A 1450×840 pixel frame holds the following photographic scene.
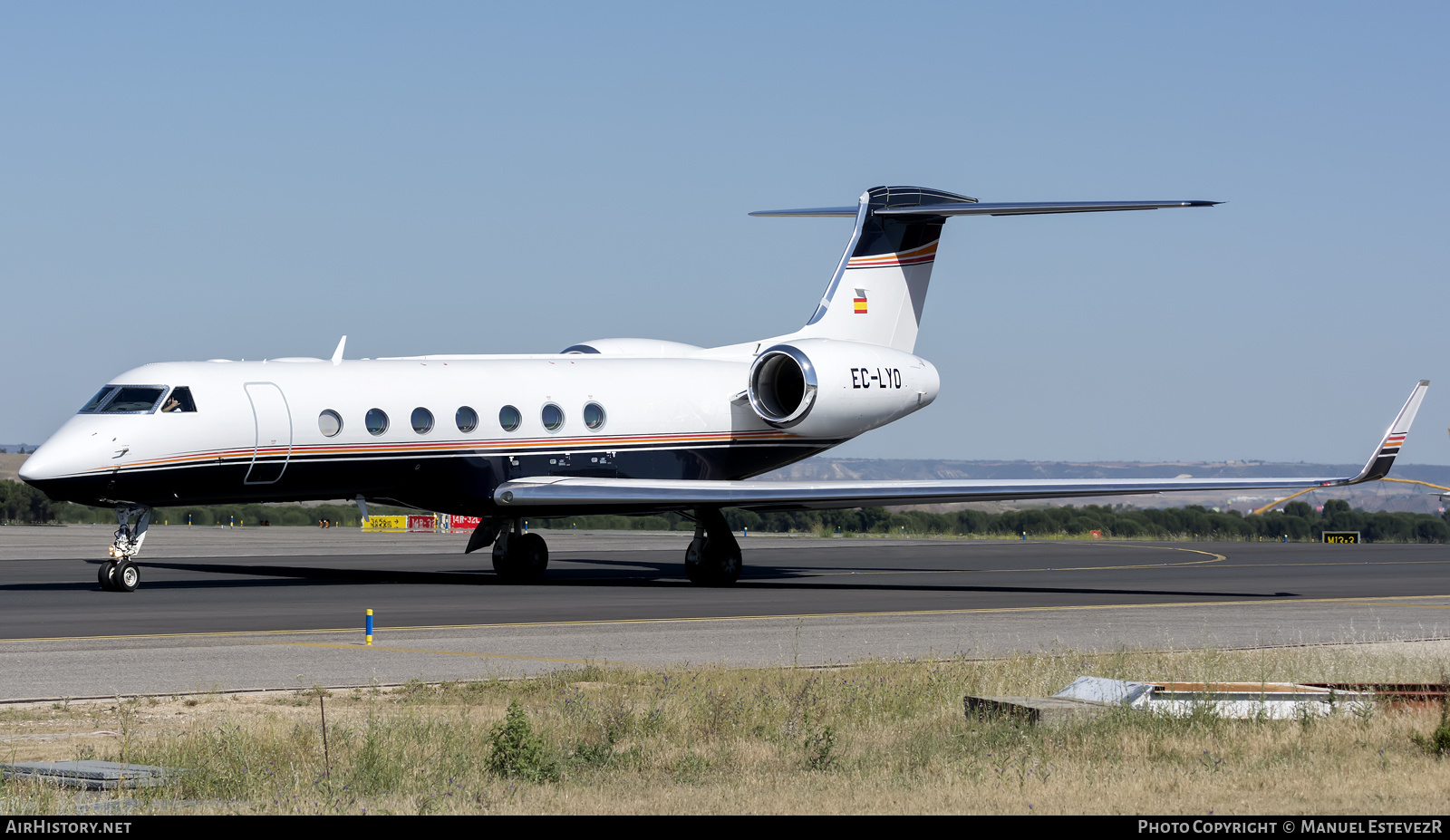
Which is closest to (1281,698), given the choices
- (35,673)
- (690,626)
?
(690,626)

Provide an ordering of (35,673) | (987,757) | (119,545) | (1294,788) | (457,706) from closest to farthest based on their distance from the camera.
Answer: (1294,788), (987,757), (457,706), (35,673), (119,545)

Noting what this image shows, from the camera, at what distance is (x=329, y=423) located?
24891mm

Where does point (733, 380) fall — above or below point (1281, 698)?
above

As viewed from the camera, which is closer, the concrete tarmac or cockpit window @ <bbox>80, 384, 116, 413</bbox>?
the concrete tarmac

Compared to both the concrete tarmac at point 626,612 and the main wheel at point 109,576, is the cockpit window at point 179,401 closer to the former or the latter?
the main wheel at point 109,576

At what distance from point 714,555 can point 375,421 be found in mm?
6454

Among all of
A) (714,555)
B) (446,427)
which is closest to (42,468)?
(446,427)

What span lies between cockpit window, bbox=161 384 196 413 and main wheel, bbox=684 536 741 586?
8850mm

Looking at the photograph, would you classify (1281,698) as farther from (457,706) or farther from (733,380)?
(733,380)

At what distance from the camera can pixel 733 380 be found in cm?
3012

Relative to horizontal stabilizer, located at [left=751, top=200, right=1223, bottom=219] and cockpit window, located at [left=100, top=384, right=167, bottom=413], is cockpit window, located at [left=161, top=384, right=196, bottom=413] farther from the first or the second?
horizontal stabilizer, located at [left=751, top=200, right=1223, bottom=219]

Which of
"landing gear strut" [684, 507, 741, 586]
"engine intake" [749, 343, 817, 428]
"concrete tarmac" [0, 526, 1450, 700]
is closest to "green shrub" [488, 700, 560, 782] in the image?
"concrete tarmac" [0, 526, 1450, 700]

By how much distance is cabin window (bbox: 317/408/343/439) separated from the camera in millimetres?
24797
